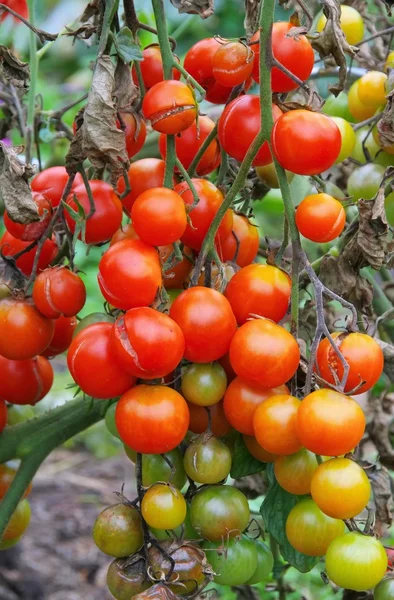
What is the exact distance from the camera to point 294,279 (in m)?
0.79

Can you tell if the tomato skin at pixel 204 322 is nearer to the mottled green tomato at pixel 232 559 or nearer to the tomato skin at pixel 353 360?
the tomato skin at pixel 353 360

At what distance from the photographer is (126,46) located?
2.87 feet

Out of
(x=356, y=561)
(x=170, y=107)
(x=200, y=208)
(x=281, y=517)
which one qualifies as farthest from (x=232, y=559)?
(x=170, y=107)

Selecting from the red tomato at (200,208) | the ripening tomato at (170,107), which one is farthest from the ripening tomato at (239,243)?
the ripening tomato at (170,107)

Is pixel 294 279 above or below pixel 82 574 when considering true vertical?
above

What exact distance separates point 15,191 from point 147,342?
0.83 ft

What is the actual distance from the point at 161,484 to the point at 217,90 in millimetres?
465

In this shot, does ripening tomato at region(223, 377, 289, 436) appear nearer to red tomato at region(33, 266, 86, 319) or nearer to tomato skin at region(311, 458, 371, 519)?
tomato skin at region(311, 458, 371, 519)

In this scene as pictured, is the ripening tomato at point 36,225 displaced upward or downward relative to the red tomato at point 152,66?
downward

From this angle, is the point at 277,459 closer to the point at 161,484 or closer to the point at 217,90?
the point at 161,484

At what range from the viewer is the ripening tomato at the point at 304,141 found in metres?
0.76

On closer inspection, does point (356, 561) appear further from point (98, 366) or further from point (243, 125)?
point (243, 125)

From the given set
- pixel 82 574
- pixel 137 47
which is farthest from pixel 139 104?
pixel 82 574

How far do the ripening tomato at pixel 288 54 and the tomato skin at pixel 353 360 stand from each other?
273mm
